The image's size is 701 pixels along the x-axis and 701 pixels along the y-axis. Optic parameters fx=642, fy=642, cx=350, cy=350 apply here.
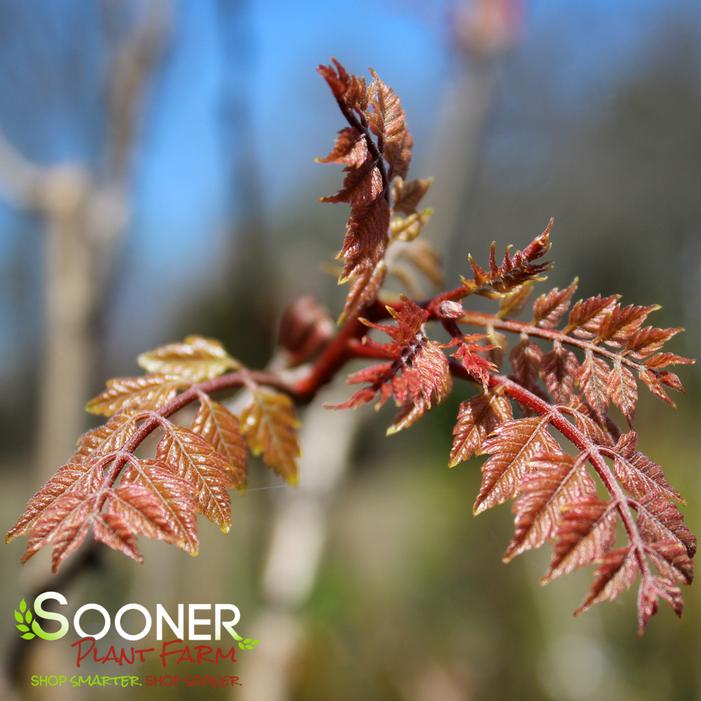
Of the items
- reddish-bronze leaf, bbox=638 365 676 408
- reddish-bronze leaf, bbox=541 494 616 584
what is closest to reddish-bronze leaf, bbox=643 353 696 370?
reddish-bronze leaf, bbox=638 365 676 408

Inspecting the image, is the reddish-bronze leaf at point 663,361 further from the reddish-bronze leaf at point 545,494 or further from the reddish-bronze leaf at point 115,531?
the reddish-bronze leaf at point 115,531

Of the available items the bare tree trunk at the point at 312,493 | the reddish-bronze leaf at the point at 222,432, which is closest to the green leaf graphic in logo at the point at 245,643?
the reddish-bronze leaf at the point at 222,432

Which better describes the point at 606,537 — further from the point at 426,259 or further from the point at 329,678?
the point at 329,678

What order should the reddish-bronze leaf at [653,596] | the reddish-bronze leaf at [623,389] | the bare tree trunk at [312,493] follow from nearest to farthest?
the reddish-bronze leaf at [653,596]
the reddish-bronze leaf at [623,389]
the bare tree trunk at [312,493]

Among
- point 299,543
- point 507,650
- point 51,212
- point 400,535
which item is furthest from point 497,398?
point 400,535

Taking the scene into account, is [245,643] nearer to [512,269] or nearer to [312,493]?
[512,269]

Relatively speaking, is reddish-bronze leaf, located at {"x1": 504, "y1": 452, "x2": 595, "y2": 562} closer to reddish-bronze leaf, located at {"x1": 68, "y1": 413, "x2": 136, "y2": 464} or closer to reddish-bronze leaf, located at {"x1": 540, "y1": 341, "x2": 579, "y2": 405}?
reddish-bronze leaf, located at {"x1": 540, "y1": 341, "x2": 579, "y2": 405}
